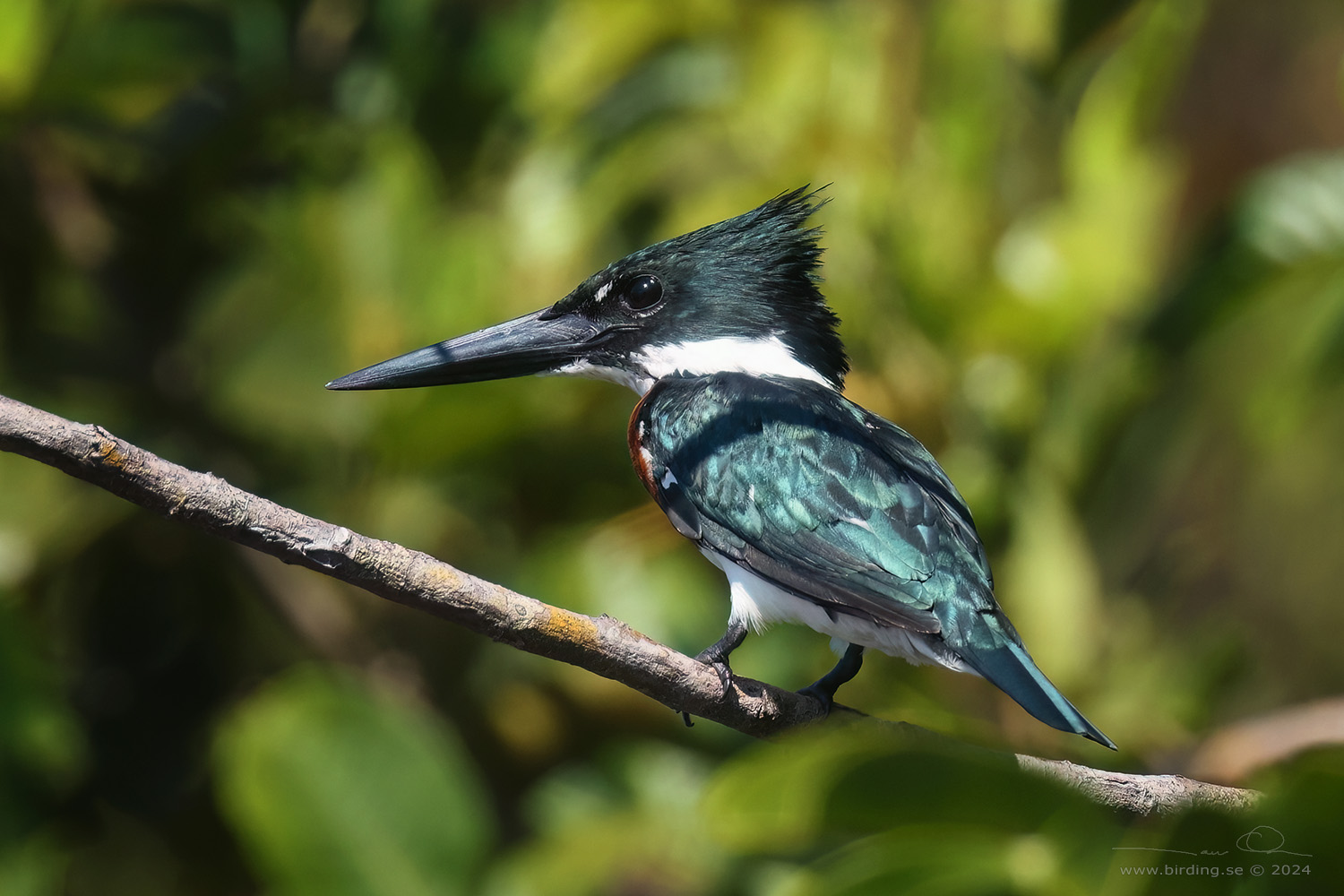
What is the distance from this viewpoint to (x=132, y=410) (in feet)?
8.73

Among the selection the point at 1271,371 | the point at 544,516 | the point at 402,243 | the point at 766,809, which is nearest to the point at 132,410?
the point at 402,243

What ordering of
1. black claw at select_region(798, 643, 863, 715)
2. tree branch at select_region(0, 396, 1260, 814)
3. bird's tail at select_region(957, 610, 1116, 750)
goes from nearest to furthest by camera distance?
1. tree branch at select_region(0, 396, 1260, 814)
2. bird's tail at select_region(957, 610, 1116, 750)
3. black claw at select_region(798, 643, 863, 715)

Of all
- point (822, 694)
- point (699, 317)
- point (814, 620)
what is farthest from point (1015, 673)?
point (699, 317)

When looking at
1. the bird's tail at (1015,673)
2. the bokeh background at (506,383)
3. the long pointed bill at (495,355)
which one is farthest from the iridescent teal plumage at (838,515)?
the bokeh background at (506,383)

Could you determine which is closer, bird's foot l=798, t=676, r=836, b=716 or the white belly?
the white belly

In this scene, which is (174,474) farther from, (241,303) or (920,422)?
(241,303)

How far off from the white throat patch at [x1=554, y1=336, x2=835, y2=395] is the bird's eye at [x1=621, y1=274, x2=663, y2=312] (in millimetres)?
82

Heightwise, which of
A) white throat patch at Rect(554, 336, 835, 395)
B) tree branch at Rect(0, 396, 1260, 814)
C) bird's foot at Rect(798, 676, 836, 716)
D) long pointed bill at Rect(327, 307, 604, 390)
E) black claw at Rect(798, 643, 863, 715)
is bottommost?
tree branch at Rect(0, 396, 1260, 814)

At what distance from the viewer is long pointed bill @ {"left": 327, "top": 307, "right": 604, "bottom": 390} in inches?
84.4

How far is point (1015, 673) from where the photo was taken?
166 cm

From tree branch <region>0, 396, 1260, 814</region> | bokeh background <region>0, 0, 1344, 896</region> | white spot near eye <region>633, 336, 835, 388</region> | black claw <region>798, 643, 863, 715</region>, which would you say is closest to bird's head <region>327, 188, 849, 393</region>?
white spot near eye <region>633, 336, 835, 388</region>

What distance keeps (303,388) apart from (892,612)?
145cm

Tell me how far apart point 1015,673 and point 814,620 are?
329 millimetres
